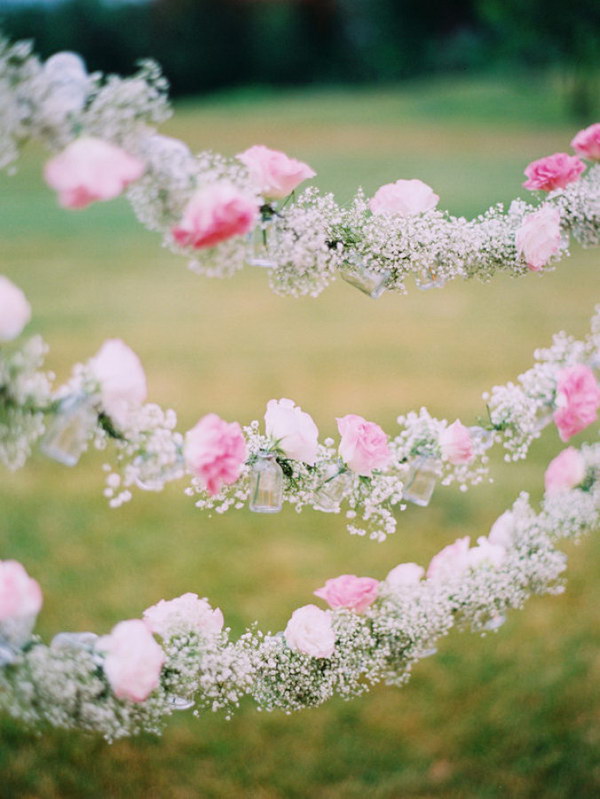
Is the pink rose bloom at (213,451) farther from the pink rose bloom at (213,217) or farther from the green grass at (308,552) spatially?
the green grass at (308,552)

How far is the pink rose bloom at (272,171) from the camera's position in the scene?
1.03 metres

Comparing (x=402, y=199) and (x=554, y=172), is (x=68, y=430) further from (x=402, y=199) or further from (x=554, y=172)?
(x=554, y=172)

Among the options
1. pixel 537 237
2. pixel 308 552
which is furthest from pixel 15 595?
pixel 308 552

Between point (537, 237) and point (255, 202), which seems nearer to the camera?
point (255, 202)

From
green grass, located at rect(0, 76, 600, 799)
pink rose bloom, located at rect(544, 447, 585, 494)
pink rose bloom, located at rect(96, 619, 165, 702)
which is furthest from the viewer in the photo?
green grass, located at rect(0, 76, 600, 799)

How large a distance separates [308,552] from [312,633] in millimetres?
1381

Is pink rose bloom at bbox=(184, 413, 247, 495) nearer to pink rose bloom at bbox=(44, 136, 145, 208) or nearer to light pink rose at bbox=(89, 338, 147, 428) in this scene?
light pink rose at bbox=(89, 338, 147, 428)

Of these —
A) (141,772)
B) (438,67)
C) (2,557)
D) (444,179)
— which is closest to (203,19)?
(438,67)

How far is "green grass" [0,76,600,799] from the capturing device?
171 cm

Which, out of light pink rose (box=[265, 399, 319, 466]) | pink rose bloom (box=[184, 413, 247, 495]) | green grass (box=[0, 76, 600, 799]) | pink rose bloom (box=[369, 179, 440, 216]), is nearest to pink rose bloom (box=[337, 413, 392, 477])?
light pink rose (box=[265, 399, 319, 466])

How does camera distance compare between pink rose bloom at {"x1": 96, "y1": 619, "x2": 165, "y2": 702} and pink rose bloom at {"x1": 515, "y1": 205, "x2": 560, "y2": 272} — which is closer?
pink rose bloom at {"x1": 96, "y1": 619, "x2": 165, "y2": 702}

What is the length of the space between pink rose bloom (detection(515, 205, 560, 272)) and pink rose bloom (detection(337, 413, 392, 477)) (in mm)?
351

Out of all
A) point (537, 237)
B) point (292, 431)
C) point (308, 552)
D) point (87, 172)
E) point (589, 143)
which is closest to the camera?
point (87, 172)

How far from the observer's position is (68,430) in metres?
0.94
